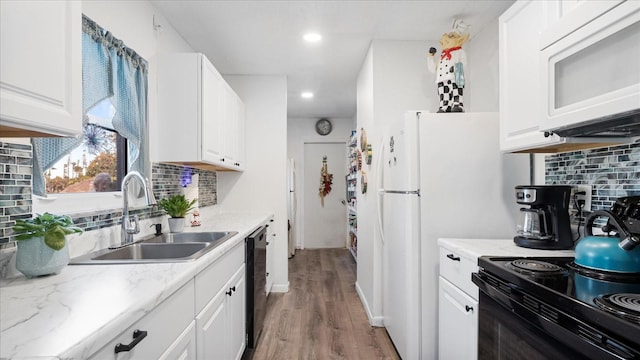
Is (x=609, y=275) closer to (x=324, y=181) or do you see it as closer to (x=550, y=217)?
(x=550, y=217)

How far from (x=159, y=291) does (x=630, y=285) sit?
145 centimetres

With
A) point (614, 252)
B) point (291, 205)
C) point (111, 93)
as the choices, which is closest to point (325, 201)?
point (291, 205)

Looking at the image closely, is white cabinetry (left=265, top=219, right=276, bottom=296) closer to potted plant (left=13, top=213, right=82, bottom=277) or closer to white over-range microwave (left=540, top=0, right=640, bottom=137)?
potted plant (left=13, top=213, right=82, bottom=277)

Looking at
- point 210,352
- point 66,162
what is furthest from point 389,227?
point 66,162

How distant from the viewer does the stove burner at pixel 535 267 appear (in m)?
1.18

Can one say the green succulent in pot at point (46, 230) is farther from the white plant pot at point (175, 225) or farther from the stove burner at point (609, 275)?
the stove burner at point (609, 275)

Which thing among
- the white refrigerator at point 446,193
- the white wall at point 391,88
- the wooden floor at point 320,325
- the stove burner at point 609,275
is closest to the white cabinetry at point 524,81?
the white refrigerator at point 446,193

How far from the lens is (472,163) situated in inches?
79.4

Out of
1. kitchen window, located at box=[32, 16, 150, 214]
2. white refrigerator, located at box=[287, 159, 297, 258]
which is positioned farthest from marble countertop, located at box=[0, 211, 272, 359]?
white refrigerator, located at box=[287, 159, 297, 258]

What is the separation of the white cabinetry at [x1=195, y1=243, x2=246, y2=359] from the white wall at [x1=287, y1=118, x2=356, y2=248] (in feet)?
13.4

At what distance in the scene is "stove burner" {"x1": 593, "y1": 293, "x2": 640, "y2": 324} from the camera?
0.77 metres

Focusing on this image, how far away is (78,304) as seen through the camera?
86 cm

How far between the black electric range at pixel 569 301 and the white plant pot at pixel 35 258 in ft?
5.19

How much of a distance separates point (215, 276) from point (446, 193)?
141 centimetres
